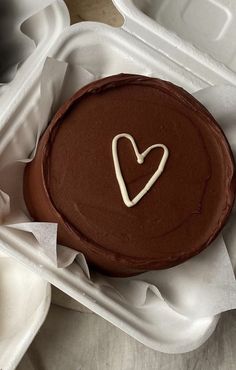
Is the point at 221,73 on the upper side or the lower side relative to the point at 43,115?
upper

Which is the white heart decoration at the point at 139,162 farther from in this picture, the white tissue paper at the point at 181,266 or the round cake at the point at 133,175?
the white tissue paper at the point at 181,266

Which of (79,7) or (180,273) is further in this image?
(79,7)

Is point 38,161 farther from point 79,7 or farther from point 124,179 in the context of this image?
point 79,7

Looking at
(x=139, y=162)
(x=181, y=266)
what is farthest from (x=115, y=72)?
(x=181, y=266)

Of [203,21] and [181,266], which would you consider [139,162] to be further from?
[203,21]

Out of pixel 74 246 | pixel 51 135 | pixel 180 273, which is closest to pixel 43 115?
pixel 51 135

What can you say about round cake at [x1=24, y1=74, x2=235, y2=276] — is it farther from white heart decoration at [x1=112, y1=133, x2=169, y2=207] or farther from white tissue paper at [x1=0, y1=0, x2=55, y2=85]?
white tissue paper at [x1=0, y1=0, x2=55, y2=85]

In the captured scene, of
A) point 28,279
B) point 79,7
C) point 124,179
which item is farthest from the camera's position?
point 79,7
